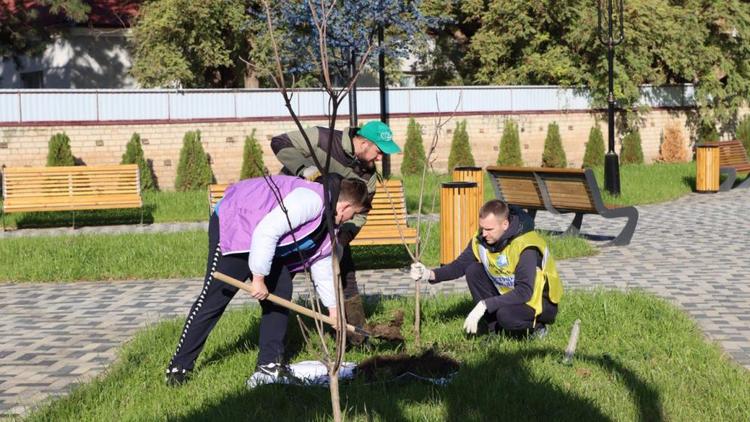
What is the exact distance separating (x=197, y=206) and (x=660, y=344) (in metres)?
12.4

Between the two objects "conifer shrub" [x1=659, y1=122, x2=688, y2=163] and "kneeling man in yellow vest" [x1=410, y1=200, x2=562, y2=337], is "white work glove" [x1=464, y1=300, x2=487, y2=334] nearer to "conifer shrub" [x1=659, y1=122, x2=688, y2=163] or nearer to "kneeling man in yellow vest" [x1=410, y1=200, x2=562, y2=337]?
"kneeling man in yellow vest" [x1=410, y1=200, x2=562, y2=337]

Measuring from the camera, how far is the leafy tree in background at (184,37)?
83.5 feet

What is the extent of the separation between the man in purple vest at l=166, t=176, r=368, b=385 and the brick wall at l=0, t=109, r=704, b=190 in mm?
17003

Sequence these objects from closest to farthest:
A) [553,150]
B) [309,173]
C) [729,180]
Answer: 1. [309,173]
2. [729,180]
3. [553,150]

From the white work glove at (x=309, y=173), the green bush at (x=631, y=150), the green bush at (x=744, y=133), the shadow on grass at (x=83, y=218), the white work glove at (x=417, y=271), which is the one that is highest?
the green bush at (x=744, y=133)

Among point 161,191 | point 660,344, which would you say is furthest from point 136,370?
point 161,191

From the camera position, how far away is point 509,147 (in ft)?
88.4

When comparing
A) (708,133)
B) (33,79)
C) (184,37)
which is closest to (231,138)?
(184,37)

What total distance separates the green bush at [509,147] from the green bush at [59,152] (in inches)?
433

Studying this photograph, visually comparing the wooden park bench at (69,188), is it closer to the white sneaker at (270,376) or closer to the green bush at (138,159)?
the green bush at (138,159)

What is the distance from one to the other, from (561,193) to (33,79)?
23246mm

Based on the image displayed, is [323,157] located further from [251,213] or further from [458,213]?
[458,213]

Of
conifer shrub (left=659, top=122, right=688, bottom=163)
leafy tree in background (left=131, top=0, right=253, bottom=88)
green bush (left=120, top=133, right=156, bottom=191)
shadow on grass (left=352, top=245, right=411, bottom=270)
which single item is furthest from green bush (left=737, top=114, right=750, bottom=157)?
shadow on grass (left=352, top=245, right=411, bottom=270)

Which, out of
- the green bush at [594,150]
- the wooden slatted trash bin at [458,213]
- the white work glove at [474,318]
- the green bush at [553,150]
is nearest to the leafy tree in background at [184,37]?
the green bush at [553,150]
